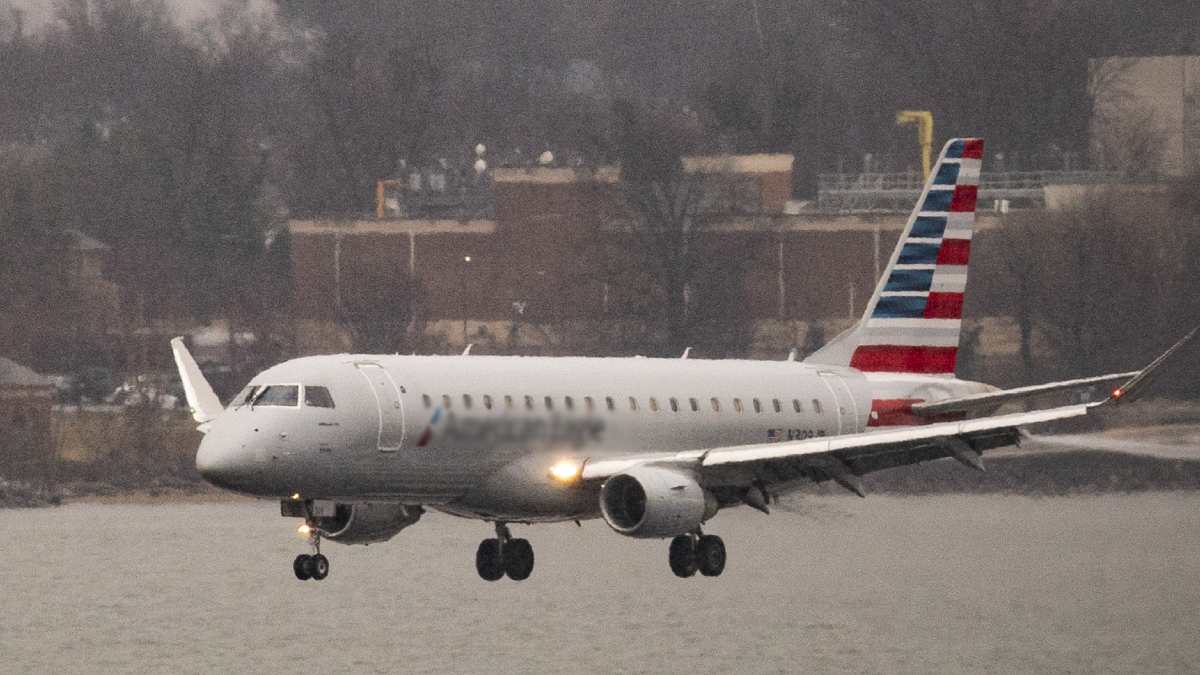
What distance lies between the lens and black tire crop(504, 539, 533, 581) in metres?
72.9

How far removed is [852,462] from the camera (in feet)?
237

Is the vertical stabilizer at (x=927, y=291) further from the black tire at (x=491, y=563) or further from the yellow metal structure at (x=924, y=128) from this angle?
the yellow metal structure at (x=924, y=128)

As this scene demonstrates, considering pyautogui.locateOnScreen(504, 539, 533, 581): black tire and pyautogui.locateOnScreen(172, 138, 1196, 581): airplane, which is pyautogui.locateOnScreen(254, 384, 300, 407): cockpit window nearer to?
pyautogui.locateOnScreen(172, 138, 1196, 581): airplane

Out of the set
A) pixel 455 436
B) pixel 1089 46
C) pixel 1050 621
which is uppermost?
pixel 1089 46

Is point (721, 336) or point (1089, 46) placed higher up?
point (1089, 46)

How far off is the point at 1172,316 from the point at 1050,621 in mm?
50804

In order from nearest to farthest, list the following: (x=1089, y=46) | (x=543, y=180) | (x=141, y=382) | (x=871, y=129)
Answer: (x=141, y=382)
(x=543, y=180)
(x=1089, y=46)
(x=871, y=129)

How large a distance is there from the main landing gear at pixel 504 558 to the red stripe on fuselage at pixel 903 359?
9715 millimetres

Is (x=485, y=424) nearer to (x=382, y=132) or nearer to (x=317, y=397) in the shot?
(x=317, y=397)

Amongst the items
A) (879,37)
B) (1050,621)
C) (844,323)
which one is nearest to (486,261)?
(844,323)

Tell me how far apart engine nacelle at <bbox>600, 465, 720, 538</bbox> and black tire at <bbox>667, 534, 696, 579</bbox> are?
1694 millimetres

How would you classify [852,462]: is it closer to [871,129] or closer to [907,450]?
[907,450]

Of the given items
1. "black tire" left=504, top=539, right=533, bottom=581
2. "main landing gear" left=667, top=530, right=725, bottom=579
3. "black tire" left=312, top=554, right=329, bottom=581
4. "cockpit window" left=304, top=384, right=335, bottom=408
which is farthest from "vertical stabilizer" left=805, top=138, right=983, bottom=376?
"black tire" left=312, top=554, right=329, bottom=581

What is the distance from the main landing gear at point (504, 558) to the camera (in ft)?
240
